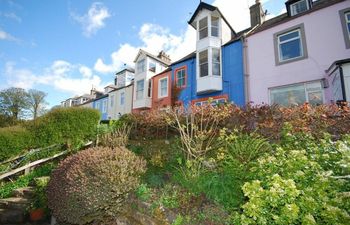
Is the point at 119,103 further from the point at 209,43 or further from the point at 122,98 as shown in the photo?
the point at 209,43

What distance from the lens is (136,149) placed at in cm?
790

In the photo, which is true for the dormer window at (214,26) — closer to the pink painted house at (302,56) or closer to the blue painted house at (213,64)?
the blue painted house at (213,64)

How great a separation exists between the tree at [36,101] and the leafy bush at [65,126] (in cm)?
2489

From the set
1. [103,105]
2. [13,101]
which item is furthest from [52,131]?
[13,101]

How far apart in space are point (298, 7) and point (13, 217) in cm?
1714

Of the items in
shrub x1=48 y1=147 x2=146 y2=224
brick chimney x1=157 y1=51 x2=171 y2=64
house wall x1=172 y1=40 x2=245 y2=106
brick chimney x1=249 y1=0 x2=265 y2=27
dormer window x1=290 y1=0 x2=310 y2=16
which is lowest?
shrub x1=48 y1=147 x2=146 y2=224

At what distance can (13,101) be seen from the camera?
1031 inches

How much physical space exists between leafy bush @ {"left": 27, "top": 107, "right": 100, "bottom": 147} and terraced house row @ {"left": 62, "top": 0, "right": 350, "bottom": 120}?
3.87m

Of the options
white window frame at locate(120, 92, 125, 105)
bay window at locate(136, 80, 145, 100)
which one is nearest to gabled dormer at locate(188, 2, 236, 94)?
bay window at locate(136, 80, 145, 100)

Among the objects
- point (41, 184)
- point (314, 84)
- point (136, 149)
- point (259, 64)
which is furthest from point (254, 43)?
point (41, 184)

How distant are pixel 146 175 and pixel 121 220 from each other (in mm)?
1499

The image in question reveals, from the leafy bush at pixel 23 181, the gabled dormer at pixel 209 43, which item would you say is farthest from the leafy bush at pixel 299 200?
the gabled dormer at pixel 209 43

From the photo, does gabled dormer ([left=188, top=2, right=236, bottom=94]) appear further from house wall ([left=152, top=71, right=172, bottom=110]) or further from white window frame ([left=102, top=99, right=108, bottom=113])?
white window frame ([left=102, top=99, right=108, bottom=113])

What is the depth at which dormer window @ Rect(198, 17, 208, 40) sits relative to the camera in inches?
585
